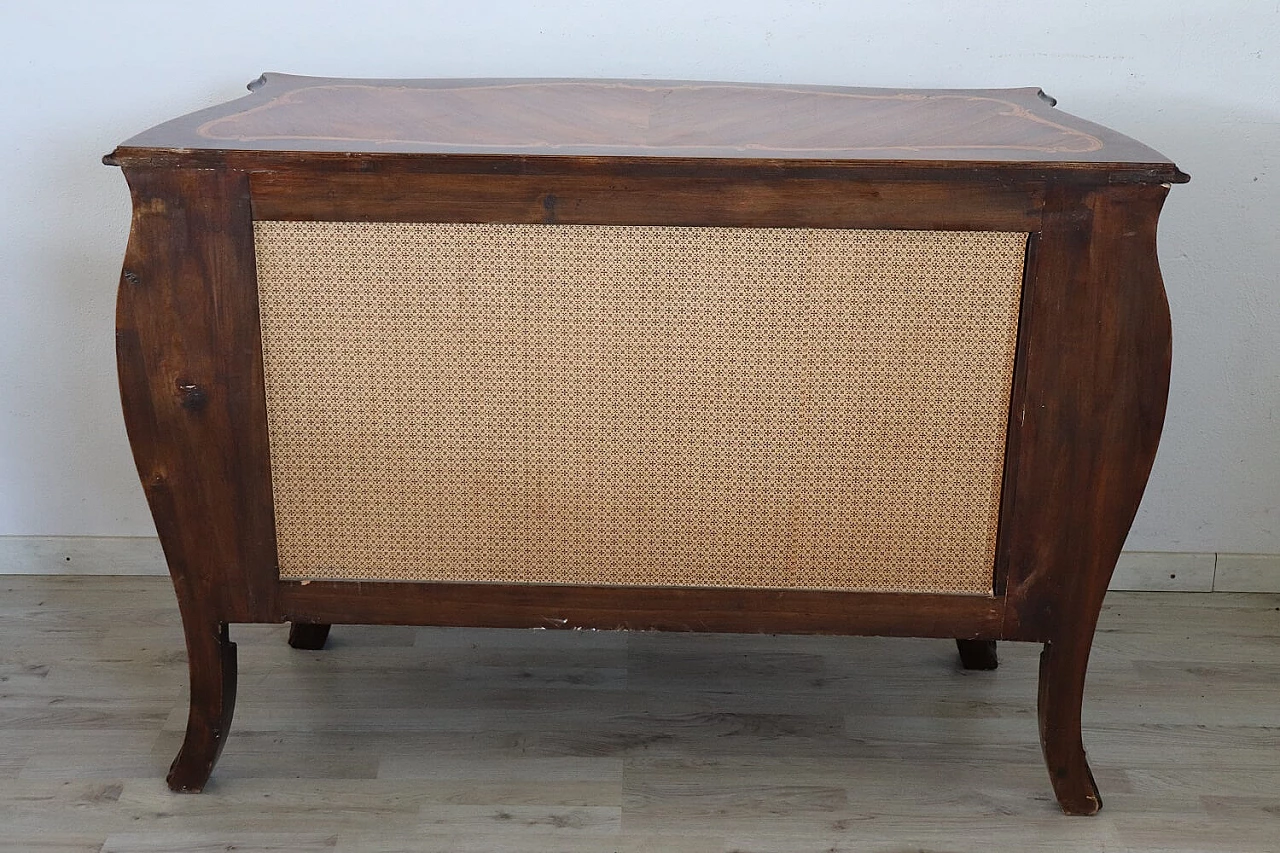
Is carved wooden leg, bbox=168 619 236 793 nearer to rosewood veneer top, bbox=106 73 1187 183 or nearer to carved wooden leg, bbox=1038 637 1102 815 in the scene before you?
rosewood veneer top, bbox=106 73 1187 183

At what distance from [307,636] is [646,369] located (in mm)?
778

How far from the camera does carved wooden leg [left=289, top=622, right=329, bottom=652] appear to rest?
1673 mm

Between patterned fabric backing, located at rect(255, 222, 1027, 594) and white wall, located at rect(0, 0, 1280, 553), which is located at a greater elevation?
white wall, located at rect(0, 0, 1280, 553)

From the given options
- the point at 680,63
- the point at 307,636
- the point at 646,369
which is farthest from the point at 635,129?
the point at 307,636

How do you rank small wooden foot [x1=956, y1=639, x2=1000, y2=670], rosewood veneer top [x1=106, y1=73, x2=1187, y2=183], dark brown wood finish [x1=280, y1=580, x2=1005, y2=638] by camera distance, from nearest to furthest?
rosewood veneer top [x1=106, y1=73, x2=1187, y2=183]
dark brown wood finish [x1=280, y1=580, x2=1005, y2=638]
small wooden foot [x1=956, y1=639, x2=1000, y2=670]

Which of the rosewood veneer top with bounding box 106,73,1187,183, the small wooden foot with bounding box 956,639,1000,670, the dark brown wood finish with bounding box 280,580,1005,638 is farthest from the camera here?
the small wooden foot with bounding box 956,639,1000,670

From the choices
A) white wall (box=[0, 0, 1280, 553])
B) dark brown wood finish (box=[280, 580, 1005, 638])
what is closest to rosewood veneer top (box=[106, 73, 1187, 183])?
white wall (box=[0, 0, 1280, 553])

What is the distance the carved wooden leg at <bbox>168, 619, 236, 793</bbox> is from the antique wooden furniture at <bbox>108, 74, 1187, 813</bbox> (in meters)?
0.01

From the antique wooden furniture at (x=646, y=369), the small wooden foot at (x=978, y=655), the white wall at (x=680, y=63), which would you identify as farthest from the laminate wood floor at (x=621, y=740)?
the white wall at (x=680, y=63)

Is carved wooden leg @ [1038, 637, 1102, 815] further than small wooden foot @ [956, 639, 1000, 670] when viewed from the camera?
No

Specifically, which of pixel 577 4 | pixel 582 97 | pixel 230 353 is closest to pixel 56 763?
pixel 230 353

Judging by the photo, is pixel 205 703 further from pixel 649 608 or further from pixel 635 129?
pixel 635 129

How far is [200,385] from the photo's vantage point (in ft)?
3.90

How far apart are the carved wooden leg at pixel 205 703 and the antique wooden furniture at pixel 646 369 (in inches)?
0.5
